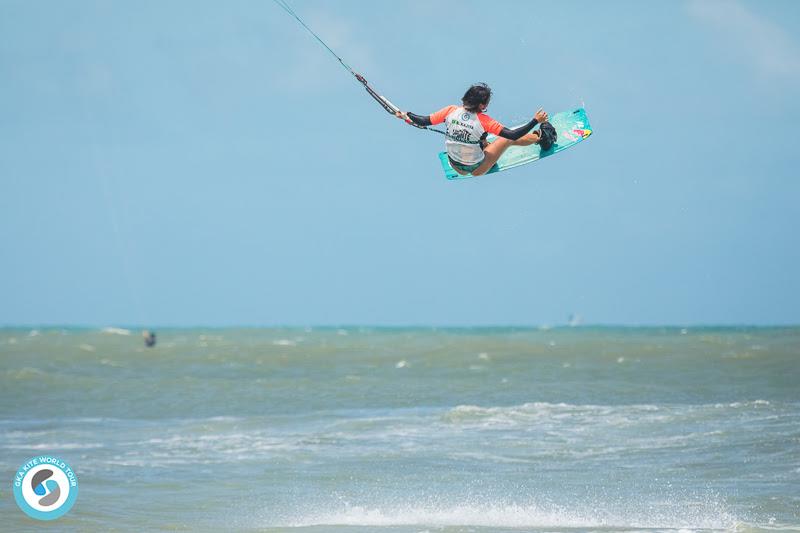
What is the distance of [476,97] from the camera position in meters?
9.23

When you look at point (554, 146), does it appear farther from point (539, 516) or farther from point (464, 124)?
point (539, 516)

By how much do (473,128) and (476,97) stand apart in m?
0.29

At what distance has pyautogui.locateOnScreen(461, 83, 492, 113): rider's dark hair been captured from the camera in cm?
923

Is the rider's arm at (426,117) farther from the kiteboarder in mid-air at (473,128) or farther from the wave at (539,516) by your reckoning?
the wave at (539,516)

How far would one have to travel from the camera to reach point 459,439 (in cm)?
1530

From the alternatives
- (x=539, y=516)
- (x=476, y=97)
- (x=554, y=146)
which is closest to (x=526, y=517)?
(x=539, y=516)

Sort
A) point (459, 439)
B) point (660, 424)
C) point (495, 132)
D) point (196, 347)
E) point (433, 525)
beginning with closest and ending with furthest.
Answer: point (495, 132) → point (433, 525) → point (459, 439) → point (660, 424) → point (196, 347)

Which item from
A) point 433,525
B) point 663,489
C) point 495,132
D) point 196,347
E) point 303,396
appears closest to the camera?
point 495,132

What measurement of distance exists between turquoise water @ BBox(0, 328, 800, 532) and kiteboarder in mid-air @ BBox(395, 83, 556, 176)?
139 inches

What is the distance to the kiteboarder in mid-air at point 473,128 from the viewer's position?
9289 mm

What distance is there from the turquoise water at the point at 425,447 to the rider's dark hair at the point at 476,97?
3.94 metres

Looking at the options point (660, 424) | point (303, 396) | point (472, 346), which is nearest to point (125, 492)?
point (660, 424)

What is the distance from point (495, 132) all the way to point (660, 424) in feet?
28.3

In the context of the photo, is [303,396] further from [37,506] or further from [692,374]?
[37,506]
